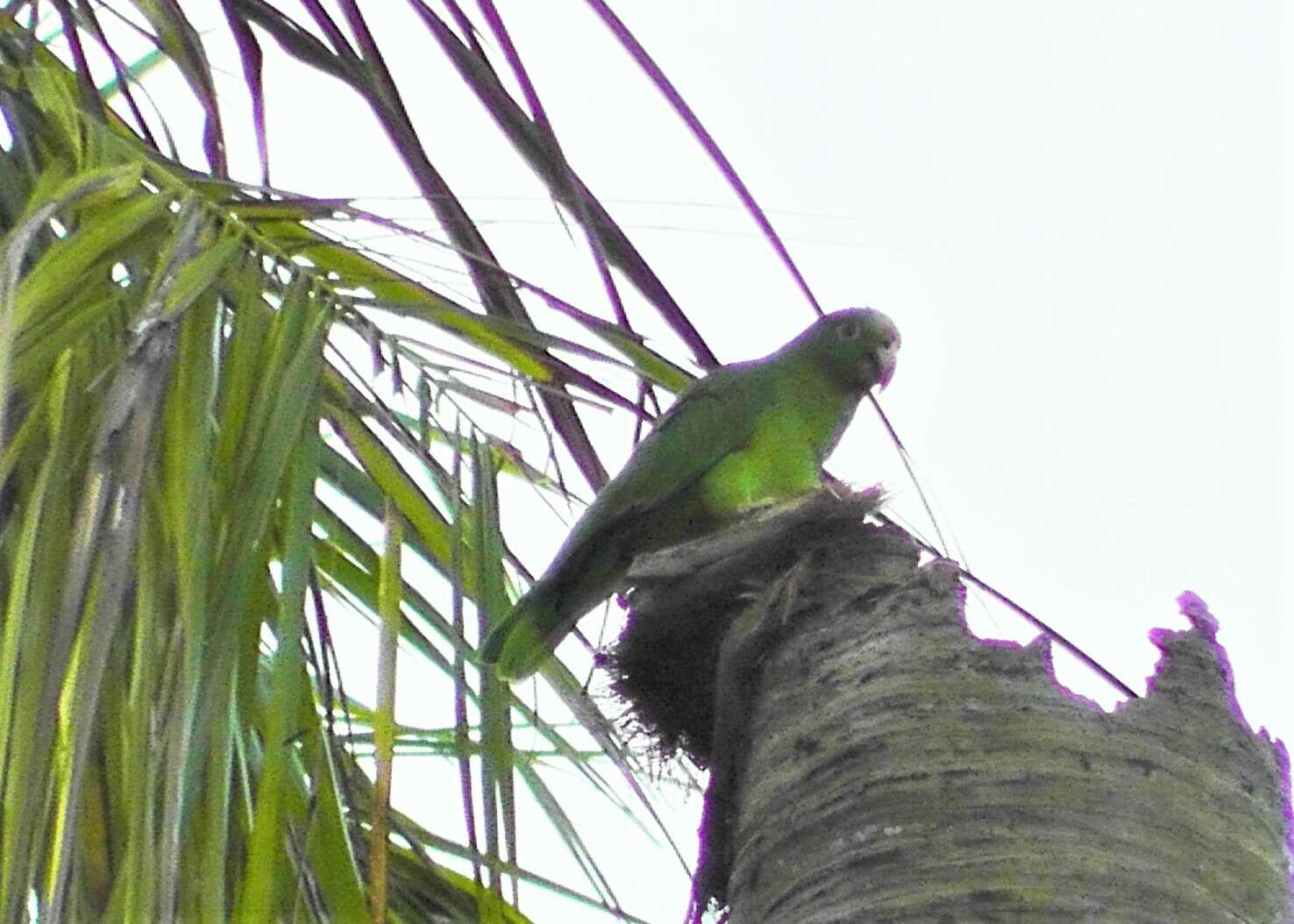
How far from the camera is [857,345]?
344 centimetres

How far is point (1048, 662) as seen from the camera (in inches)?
58.7

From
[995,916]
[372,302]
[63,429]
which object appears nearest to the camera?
[995,916]

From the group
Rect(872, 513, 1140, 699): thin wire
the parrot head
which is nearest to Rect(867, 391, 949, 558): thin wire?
Rect(872, 513, 1140, 699): thin wire

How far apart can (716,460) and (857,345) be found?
1.85ft

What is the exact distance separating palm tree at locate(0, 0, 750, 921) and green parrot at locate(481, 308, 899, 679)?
1.26 feet

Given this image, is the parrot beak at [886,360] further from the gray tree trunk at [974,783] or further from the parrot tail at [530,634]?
the gray tree trunk at [974,783]

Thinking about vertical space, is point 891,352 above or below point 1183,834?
above

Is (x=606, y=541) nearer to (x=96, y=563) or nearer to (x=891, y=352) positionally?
(x=891, y=352)

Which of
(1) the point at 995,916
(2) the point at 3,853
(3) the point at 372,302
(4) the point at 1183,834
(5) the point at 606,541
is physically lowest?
(2) the point at 3,853

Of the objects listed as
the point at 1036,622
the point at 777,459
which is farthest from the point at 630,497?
the point at 1036,622

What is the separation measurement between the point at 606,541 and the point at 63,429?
136cm

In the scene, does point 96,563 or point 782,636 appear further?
point 782,636

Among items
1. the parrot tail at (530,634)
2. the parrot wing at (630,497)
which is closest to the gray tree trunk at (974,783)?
the parrot tail at (530,634)

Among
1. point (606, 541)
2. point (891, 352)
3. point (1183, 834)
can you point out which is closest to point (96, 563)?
point (1183, 834)
